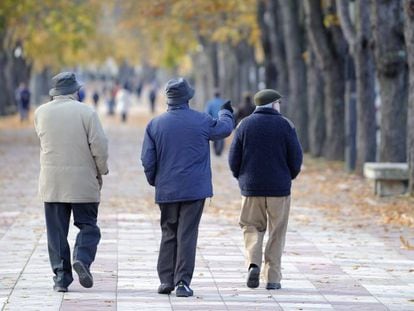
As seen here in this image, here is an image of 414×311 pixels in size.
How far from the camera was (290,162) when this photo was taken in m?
11.9

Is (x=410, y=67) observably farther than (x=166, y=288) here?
Yes

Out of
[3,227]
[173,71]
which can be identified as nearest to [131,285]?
[3,227]

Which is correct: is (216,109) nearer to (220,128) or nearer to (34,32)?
(220,128)

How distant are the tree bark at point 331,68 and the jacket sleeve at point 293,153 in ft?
59.1

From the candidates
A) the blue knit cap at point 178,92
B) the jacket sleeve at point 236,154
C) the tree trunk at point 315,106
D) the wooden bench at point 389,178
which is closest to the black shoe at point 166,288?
the jacket sleeve at point 236,154

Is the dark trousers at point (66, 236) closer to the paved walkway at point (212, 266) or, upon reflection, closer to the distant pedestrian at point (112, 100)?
the paved walkway at point (212, 266)

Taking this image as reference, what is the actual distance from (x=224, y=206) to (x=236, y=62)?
1386 inches

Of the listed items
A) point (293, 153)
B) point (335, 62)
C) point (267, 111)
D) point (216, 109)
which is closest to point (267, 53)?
point (216, 109)

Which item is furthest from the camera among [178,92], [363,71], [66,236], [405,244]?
[363,71]

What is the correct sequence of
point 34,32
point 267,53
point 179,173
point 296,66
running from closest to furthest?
point 179,173 → point 296,66 → point 267,53 → point 34,32

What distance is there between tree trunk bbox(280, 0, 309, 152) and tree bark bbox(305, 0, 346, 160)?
9.93 ft

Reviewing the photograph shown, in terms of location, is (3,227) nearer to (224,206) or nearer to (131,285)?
(224,206)

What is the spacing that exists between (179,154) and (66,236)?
46.9 inches

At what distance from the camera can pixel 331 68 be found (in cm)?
3042
